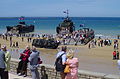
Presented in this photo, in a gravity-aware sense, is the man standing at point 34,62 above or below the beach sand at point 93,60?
above

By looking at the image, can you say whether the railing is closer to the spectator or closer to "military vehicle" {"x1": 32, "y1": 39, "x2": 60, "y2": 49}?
the spectator

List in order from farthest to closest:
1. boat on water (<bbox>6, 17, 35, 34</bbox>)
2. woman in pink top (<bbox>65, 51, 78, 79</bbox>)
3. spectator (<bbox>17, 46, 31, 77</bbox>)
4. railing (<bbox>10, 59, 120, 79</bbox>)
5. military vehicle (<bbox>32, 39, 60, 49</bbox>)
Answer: boat on water (<bbox>6, 17, 35, 34</bbox>), military vehicle (<bbox>32, 39, 60, 49</bbox>), spectator (<bbox>17, 46, 31, 77</bbox>), railing (<bbox>10, 59, 120, 79</bbox>), woman in pink top (<bbox>65, 51, 78, 79</bbox>)

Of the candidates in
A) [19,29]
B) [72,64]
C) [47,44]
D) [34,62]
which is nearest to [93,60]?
[47,44]

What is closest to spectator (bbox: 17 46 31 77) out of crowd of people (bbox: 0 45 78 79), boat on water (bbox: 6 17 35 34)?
crowd of people (bbox: 0 45 78 79)

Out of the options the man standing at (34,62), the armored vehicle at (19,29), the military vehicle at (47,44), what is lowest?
the armored vehicle at (19,29)

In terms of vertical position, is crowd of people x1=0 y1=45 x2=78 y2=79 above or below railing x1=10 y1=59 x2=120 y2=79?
above

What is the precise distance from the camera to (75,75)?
8.02 m

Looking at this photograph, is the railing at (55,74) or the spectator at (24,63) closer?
the railing at (55,74)

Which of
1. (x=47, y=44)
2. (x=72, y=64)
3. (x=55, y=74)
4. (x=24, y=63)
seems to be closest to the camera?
(x=72, y=64)

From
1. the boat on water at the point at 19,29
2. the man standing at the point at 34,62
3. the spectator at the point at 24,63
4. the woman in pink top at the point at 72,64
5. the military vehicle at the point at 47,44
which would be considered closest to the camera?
the woman in pink top at the point at 72,64

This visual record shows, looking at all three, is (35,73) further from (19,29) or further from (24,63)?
(19,29)

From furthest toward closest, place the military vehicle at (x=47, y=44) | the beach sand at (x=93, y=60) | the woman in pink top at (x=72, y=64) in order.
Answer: the military vehicle at (x=47, y=44), the beach sand at (x=93, y=60), the woman in pink top at (x=72, y=64)

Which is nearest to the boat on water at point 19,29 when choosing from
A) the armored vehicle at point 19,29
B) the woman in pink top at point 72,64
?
the armored vehicle at point 19,29

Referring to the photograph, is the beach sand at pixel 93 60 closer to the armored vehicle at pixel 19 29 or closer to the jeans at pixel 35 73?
the jeans at pixel 35 73
